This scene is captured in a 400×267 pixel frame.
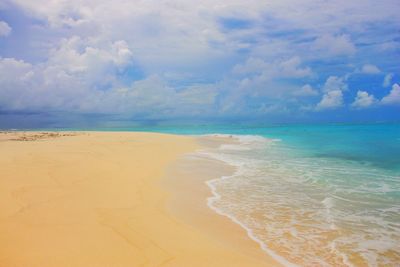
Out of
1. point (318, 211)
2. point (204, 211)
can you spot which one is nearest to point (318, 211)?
point (318, 211)

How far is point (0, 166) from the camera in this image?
42.3 feet

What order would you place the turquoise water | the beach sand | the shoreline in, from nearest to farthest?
the beach sand < the turquoise water < the shoreline

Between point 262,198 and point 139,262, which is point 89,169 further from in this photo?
point 139,262

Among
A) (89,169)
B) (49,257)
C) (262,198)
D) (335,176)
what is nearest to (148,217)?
(49,257)

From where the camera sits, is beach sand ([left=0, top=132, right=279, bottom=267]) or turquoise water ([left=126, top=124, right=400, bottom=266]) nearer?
beach sand ([left=0, top=132, right=279, bottom=267])

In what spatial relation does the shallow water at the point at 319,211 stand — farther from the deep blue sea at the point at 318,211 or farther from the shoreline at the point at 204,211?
the shoreline at the point at 204,211

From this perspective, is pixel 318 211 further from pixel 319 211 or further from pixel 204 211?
pixel 204 211

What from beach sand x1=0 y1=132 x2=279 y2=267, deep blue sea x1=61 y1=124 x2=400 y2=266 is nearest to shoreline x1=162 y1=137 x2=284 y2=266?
beach sand x1=0 y1=132 x2=279 y2=267

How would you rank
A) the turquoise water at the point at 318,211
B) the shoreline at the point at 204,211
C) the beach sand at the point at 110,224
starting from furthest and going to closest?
the shoreline at the point at 204,211 < the turquoise water at the point at 318,211 < the beach sand at the point at 110,224

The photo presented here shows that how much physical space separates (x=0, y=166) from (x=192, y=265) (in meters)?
11.4

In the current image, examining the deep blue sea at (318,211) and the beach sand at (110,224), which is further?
the deep blue sea at (318,211)

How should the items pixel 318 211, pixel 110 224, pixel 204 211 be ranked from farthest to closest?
1. pixel 318 211
2. pixel 204 211
3. pixel 110 224

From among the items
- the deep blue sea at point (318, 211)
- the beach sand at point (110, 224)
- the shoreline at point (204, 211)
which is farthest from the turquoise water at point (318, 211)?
the beach sand at point (110, 224)

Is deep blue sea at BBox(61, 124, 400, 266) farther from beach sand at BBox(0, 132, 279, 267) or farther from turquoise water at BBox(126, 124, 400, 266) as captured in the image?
beach sand at BBox(0, 132, 279, 267)
